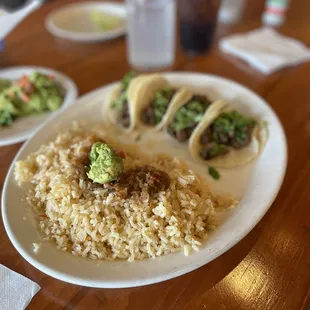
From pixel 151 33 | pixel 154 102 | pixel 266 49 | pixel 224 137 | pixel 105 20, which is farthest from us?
pixel 105 20

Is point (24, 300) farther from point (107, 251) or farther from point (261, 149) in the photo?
point (261, 149)

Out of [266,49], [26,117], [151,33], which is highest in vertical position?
[151,33]

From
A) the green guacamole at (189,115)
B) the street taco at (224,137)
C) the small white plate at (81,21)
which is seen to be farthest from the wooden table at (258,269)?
the small white plate at (81,21)

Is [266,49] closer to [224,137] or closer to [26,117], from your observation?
[224,137]

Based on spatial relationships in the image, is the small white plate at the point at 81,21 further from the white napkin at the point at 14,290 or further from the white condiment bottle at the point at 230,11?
the white napkin at the point at 14,290

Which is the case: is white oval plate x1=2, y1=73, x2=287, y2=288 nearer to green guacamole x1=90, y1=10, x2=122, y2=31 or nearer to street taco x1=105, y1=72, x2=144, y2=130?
street taco x1=105, y1=72, x2=144, y2=130

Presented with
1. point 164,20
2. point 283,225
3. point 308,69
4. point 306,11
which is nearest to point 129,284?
point 283,225

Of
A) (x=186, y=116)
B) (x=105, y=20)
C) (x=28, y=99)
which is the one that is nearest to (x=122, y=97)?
(x=186, y=116)
